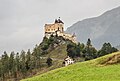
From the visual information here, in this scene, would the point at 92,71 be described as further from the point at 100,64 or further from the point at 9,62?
the point at 9,62

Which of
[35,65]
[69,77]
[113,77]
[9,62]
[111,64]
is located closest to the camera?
[113,77]

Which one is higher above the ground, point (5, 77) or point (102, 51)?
point (102, 51)

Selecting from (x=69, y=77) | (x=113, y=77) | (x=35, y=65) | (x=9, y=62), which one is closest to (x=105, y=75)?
(x=113, y=77)

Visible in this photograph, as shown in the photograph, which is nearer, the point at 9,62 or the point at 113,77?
the point at 113,77

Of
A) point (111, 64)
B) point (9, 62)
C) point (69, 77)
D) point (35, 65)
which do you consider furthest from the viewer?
point (35, 65)

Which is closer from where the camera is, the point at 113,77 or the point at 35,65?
the point at 113,77

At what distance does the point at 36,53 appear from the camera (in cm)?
19462

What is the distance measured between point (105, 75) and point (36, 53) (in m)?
144

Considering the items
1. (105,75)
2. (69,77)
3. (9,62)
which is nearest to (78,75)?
(69,77)

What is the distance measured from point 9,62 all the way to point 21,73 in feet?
40.6

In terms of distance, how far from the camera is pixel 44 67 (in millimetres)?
197000

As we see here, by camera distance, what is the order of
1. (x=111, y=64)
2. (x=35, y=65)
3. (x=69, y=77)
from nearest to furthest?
(x=69, y=77) → (x=111, y=64) → (x=35, y=65)

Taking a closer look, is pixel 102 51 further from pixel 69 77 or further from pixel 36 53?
pixel 69 77

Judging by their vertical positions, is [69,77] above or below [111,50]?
below
